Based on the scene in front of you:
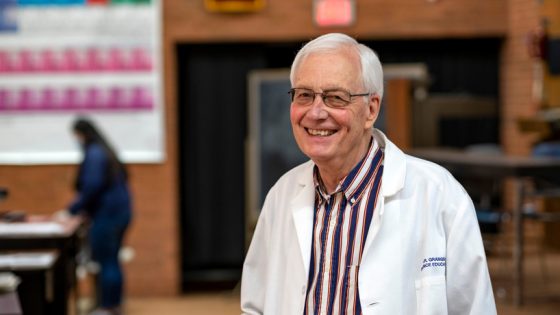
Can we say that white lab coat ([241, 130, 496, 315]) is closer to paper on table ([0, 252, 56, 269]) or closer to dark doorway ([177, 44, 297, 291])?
paper on table ([0, 252, 56, 269])

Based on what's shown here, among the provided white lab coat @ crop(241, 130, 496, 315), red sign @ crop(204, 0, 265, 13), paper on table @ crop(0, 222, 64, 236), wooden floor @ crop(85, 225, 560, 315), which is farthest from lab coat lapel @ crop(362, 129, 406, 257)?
red sign @ crop(204, 0, 265, 13)

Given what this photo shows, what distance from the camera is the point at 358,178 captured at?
224 cm

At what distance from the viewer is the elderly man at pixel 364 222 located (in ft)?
7.04

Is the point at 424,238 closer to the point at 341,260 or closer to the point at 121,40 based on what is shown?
the point at 341,260

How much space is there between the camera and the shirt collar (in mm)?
2225

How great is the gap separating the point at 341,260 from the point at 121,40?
7257 millimetres

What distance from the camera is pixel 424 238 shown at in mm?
2166

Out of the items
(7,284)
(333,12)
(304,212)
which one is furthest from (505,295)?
(304,212)

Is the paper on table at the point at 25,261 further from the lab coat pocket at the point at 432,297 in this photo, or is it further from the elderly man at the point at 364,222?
the lab coat pocket at the point at 432,297

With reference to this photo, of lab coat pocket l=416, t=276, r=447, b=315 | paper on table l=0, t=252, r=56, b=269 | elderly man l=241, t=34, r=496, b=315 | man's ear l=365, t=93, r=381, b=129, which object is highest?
man's ear l=365, t=93, r=381, b=129

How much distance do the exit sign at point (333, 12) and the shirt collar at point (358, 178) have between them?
22.7 feet

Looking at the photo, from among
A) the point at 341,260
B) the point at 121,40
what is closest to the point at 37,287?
the point at 341,260

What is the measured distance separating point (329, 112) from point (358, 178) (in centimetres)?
18

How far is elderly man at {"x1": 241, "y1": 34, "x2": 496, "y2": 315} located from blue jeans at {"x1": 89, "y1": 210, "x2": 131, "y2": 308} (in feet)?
17.2
